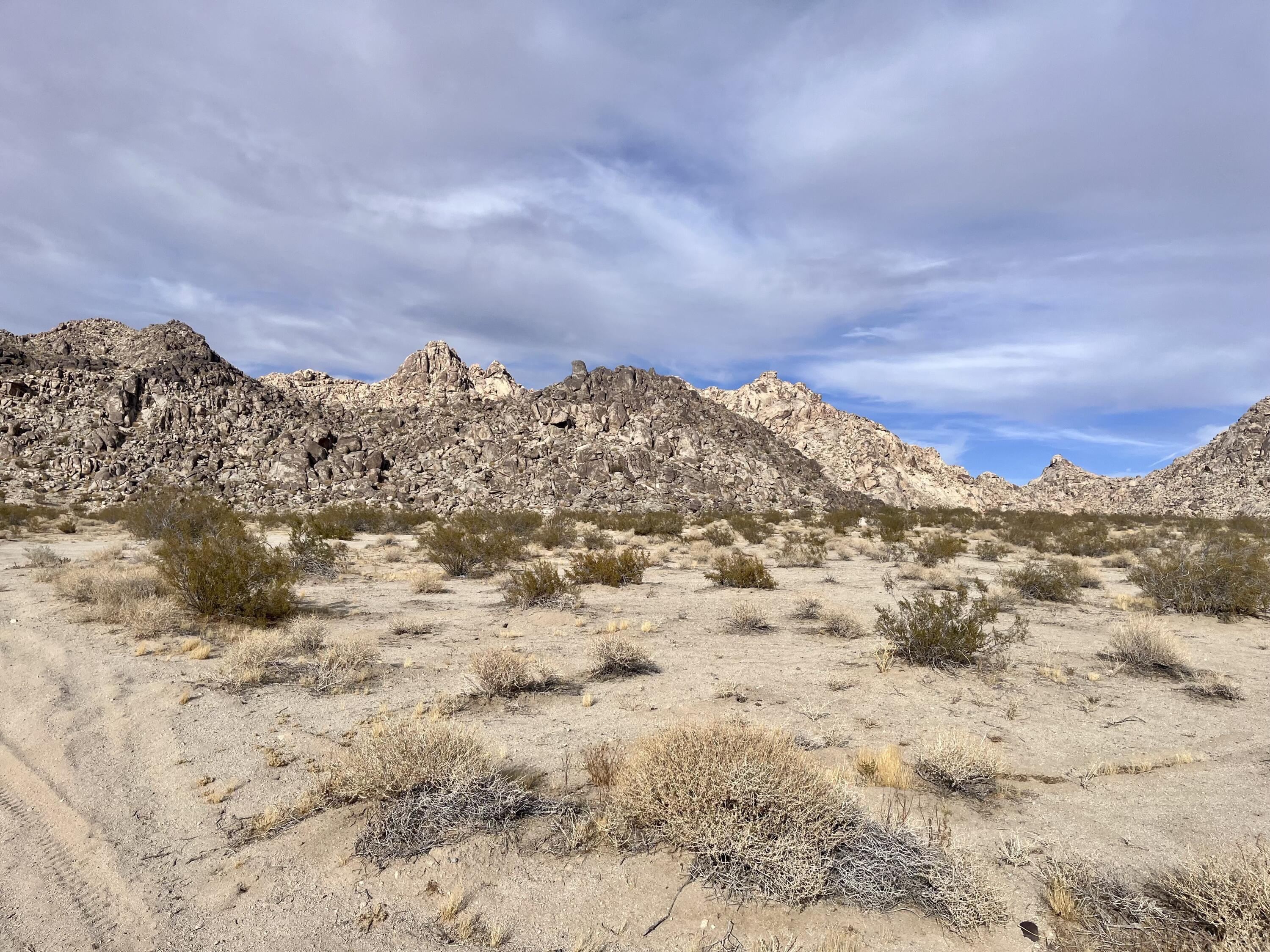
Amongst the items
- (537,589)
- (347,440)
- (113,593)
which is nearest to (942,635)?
(537,589)

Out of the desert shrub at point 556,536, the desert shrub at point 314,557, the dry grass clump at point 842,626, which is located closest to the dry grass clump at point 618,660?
the dry grass clump at point 842,626

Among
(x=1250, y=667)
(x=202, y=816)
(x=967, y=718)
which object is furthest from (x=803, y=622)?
(x=202, y=816)

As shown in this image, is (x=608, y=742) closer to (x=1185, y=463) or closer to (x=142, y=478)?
(x=142, y=478)

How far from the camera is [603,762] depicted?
537 centimetres

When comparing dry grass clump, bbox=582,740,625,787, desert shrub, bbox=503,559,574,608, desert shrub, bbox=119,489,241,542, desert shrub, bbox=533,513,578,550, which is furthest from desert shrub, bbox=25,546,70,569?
dry grass clump, bbox=582,740,625,787

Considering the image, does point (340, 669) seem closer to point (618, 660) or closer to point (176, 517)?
point (618, 660)

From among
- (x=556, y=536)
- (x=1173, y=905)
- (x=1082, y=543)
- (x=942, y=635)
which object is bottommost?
(x=1173, y=905)

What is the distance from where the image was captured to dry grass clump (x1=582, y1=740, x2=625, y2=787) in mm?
5188

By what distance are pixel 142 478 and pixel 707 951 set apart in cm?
6395

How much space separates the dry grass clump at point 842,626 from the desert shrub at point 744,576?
4.00 m

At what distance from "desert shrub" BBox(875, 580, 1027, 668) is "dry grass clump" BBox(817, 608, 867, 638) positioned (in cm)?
81

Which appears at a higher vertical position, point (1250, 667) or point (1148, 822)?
point (1250, 667)

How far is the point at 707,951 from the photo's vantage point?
3459mm

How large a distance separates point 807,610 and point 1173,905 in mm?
9256
